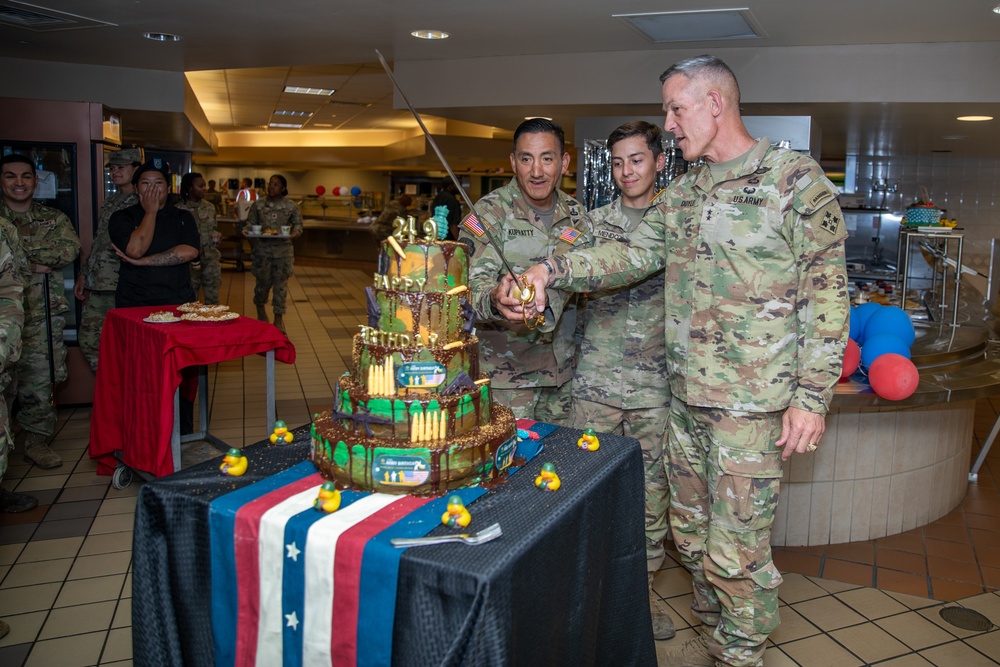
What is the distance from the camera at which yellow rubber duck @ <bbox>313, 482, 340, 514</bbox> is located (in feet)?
5.03

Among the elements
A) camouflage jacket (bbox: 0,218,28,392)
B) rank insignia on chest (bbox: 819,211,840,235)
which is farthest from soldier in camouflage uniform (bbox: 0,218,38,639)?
rank insignia on chest (bbox: 819,211,840,235)

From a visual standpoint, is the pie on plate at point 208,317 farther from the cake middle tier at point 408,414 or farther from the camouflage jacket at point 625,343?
the cake middle tier at point 408,414

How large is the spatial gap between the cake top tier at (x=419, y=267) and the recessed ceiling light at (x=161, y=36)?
4096 mm

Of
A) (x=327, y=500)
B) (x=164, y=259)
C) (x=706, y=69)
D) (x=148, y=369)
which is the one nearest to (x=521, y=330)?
(x=706, y=69)

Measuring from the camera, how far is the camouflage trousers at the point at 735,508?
7.39ft

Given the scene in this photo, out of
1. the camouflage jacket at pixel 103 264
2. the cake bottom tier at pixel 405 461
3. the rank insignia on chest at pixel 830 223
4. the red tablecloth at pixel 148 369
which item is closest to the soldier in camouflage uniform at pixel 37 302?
the camouflage jacket at pixel 103 264

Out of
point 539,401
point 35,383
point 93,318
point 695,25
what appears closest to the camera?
point 539,401

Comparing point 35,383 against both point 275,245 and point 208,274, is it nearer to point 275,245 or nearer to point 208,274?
point 208,274

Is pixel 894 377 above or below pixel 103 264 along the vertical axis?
below

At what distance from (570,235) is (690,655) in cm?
142

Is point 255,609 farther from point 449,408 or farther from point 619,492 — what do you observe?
point 619,492

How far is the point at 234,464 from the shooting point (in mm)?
1729

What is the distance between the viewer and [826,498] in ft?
11.4

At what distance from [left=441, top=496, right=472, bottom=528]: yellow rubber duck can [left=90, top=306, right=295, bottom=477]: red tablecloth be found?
8.28 feet
